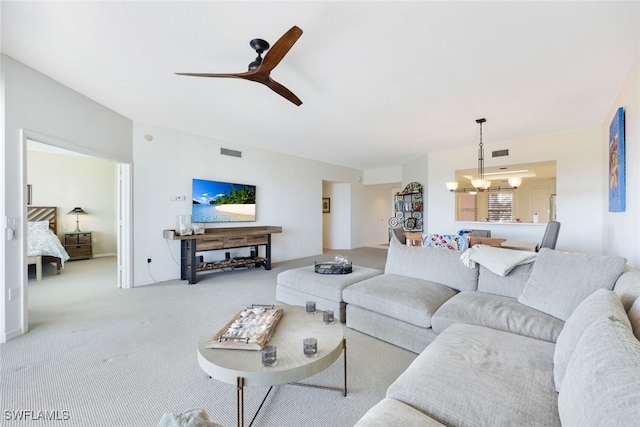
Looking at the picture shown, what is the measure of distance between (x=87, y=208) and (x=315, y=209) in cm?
578

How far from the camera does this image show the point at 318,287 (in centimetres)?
291

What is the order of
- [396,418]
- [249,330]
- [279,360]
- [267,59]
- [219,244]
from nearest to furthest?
[396,418] < [279,360] < [249,330] < [267,59] < [219,244]

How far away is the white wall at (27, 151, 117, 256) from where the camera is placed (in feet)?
20.9

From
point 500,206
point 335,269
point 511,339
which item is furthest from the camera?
point 500,206

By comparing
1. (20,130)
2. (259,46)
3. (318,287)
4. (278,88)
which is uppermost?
(259,46)

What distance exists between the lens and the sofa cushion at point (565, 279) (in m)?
1.81

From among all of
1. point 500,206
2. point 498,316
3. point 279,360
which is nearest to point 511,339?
point 498,316

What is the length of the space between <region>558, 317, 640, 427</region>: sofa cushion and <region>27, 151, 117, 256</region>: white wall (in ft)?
29.1

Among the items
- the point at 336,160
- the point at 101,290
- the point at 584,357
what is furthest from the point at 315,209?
the point at 584,357

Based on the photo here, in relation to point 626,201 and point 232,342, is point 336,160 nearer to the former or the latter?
point 626,201

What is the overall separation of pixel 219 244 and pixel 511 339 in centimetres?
430

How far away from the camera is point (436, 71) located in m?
2.76

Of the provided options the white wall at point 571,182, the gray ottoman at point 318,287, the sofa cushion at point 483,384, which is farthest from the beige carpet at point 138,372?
the white wall at point 571,182

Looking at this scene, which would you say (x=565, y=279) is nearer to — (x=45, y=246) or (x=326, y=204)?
(x=326, y=204)
